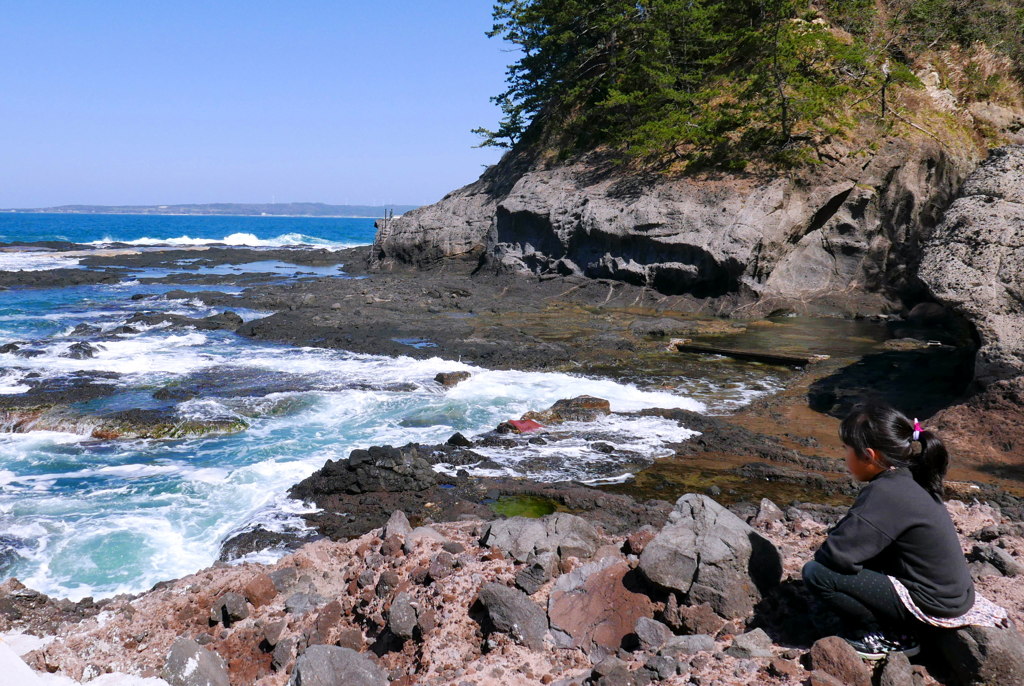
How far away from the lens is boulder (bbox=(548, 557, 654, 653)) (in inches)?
167

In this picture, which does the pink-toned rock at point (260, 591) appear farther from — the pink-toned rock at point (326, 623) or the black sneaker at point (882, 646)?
the black sneaker at point (882, 646)

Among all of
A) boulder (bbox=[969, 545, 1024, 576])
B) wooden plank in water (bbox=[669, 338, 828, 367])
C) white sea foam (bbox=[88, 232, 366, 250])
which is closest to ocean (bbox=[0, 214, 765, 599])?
wooden plank in water (bbox=[669, 338, 828, 367])

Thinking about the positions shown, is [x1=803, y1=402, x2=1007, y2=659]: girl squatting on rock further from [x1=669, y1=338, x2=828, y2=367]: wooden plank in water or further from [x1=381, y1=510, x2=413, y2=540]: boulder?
[x1=669, y1=338, x2=828, y2=367]: wooden plank in water

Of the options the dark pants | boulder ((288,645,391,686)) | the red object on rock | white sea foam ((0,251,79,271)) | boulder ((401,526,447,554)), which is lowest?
white sea foam ((0,251,79,271))

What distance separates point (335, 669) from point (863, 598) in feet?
9.28

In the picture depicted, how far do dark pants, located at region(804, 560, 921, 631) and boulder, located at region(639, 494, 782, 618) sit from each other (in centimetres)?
53

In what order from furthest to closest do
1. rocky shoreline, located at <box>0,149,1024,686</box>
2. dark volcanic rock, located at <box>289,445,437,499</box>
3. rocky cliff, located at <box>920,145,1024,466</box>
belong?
1. rocky cliff, located at <box>920,145,1024,466</box>
2. dark volcanic rock, located at <box>289,445,437,499</box>
3. rocky shoreline, located at <box>0,149,1024,686</box>

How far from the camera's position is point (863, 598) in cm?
359

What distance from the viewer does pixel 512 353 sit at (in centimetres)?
1566

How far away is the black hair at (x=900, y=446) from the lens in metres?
3.49

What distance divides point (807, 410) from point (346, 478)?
7.35 meters

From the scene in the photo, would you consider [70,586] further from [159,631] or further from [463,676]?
[463,676]

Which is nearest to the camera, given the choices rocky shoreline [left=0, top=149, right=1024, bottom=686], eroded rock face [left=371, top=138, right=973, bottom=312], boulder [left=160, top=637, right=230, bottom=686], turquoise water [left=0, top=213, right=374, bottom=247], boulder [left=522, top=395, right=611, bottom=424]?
rocky shoreline [left=0, top=149, right=1024, bottom=686]

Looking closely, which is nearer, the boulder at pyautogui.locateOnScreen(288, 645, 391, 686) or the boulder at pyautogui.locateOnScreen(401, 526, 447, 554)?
the boulder at pyautogui.locateOnScreen(288, 645, 391, 686)
